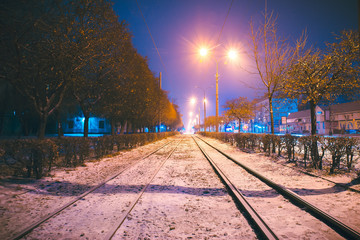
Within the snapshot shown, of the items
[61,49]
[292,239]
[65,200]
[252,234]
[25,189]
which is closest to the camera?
[292,239]

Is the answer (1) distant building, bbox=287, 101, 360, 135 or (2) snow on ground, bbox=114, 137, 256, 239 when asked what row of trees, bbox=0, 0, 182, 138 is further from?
(1) distant building, bbox=287, 101, 360, 135

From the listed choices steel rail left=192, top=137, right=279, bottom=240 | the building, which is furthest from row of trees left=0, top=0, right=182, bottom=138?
the building

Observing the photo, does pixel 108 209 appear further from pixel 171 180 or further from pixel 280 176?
pixel 280 176

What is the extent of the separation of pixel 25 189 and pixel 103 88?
10.8 metres

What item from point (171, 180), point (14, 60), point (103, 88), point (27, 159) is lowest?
point (171, 180)

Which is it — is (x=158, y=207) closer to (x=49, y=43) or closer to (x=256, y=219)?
(x=256, y=219)

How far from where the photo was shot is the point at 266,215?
3.64 metres

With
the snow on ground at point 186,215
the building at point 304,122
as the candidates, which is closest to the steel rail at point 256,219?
the snow on ground at point 186,215

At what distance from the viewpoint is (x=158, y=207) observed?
160 inches

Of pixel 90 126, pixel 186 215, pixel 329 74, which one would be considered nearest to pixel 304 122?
pixel 329 74

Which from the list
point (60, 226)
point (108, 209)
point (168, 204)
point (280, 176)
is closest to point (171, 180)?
point (168, 204)

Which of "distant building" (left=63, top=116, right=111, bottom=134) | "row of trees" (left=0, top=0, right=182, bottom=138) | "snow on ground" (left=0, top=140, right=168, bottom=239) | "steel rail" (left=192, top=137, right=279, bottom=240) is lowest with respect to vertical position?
"snow on ground" (left=0, top=140, right=168, bottom=239)

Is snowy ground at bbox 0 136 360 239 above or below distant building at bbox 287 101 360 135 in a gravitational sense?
below

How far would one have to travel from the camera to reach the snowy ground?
3045mm
